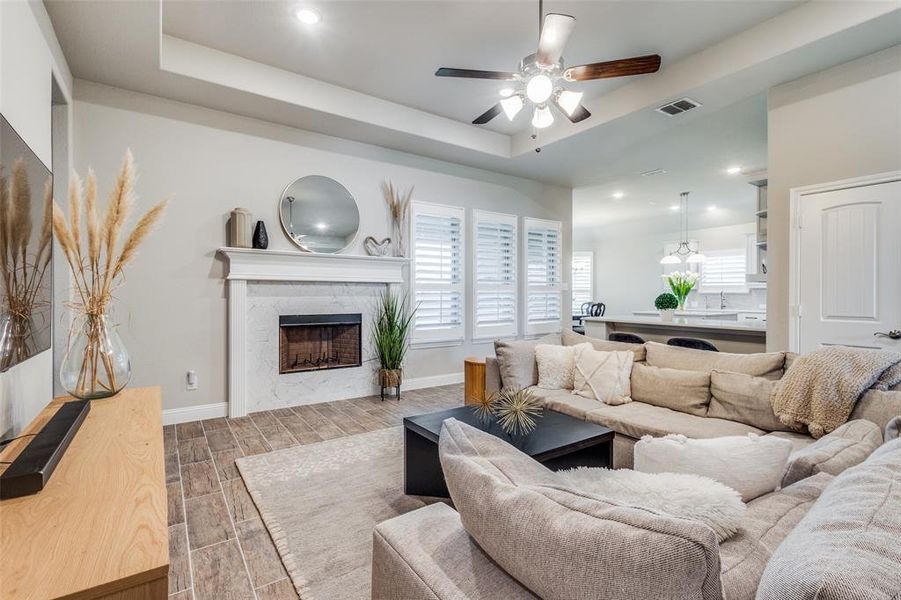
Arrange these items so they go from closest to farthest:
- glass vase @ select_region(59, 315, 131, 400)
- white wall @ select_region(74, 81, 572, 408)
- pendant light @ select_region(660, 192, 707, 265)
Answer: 1. glass vase @ select_region(59, 315, 131, 400)
2. white wall @ select_region(74, 81, 572, 408)
3. pendant light @ select_region(660, 192, 707, 265)

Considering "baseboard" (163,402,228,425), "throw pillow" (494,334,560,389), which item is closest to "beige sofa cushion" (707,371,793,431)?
"throw pillow" (494,334,560,389)

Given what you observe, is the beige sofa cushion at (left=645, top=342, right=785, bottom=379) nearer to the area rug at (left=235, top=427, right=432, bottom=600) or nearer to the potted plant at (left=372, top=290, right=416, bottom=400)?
the area rug at (left=235, top=427, right=432, bottom=600)

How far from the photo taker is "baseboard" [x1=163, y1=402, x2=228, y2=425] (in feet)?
12.0

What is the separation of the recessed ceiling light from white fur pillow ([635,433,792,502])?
331cm

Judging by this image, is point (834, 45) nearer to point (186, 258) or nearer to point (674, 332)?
point (674, 332)

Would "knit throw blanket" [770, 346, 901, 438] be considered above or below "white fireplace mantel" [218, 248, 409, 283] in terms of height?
below

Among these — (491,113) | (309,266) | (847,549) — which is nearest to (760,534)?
(847,549)

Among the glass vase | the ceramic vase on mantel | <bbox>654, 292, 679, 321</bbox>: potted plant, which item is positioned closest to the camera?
the glass vase

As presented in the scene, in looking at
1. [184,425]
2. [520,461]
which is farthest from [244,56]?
[520,461]

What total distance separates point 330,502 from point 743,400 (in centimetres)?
241

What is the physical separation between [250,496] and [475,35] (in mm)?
3449

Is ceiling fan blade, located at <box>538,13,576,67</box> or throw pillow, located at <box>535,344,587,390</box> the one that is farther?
throw pillow, located at <box>535,344,587,390</box>

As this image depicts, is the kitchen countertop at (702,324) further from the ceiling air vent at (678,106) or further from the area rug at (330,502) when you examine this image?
the area rug at (330,502)

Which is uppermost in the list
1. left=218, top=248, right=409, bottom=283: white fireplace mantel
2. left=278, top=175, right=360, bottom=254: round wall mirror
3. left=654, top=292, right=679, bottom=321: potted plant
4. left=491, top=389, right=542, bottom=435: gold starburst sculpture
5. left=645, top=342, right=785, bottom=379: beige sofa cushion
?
left=278, top=175, right=360, bottom=254: round wall mirror
